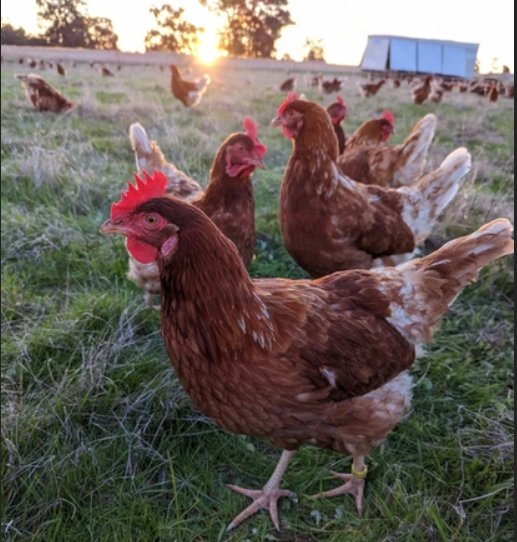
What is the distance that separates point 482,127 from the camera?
30.2ft

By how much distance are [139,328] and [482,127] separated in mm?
9337

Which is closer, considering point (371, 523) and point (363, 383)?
point (363, 383)

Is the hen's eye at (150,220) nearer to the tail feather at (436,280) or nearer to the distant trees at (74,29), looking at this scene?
the tail feather at (436,280)

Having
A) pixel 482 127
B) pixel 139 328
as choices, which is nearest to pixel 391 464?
pixel 139 328

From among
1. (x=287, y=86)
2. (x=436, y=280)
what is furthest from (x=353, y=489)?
(x=287, y=86)

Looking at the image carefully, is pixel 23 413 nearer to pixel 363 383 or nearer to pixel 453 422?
pixel 363 383

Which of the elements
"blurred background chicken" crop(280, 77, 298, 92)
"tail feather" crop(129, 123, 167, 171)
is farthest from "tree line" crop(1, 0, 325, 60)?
"tail feather" crop(129, 123, 167, 171)

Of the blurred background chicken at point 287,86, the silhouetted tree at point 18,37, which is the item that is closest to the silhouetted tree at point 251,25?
the silhouetted tree at point 18,37

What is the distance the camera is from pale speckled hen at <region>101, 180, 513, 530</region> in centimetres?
141

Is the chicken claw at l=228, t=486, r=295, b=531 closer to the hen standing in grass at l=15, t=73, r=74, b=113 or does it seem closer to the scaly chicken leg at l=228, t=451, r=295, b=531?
the scaly chicken leg at l=228, t=451, r=295, b=531

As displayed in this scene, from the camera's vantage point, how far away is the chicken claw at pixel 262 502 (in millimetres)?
1866

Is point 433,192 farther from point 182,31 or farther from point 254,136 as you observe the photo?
point 182,31

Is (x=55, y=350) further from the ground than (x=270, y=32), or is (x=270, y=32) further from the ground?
(x=270, y=32)

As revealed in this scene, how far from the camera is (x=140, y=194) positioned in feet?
4.87
